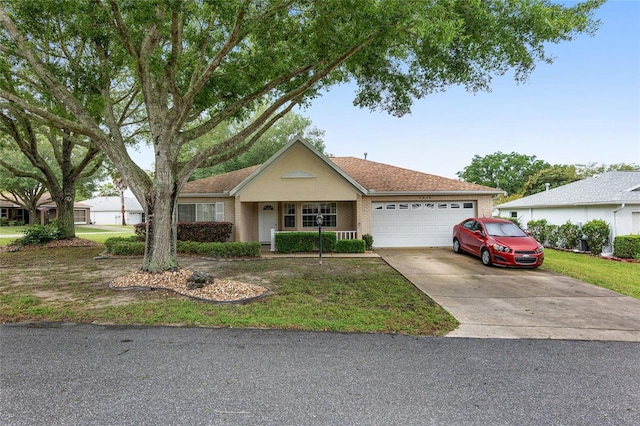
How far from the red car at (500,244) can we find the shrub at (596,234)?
14.9ft

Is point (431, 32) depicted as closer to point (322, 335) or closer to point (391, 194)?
point (322, 335)

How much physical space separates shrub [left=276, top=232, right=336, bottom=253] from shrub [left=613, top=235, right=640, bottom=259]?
10866 millimetres

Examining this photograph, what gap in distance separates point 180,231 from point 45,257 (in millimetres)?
4973

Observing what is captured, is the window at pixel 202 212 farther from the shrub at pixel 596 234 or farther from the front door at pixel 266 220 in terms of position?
the shrub at pixel 596 234

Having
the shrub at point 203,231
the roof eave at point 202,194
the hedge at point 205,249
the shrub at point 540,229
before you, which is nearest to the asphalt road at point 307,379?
the hedge at point 205,249

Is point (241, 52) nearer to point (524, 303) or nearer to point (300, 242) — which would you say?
point (300, 242)

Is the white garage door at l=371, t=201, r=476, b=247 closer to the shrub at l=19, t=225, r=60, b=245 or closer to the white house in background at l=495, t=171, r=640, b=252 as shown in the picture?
the white house in background at l=495, t=171, r=640, b=252

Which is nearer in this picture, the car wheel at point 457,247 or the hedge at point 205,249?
the hedge at point 205,249

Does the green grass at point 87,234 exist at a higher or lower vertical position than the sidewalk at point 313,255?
higher

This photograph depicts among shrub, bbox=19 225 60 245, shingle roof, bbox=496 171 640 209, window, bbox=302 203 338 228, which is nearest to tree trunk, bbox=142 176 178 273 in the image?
window, bbox=302 203 338 228

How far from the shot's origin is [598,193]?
14375 mm

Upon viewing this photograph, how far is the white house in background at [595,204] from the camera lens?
495 inches

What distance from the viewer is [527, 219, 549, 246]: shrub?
15961 millimetres

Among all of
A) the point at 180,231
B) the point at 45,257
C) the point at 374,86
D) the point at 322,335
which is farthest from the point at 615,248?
the point at 45,257
